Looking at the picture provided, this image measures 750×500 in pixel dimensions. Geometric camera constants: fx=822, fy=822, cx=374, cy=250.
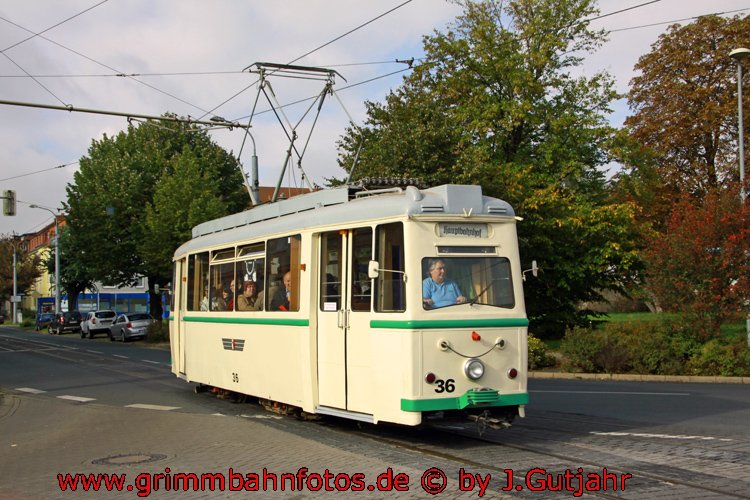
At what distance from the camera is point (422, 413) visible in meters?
9.16

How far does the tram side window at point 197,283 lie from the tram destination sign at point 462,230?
261 inches

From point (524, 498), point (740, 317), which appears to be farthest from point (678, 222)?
point (524, 498)

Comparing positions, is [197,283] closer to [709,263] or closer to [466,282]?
[466,282]

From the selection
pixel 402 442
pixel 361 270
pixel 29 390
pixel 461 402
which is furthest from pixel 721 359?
pixel 29 390

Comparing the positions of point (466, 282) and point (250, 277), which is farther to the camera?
point (250, 277)

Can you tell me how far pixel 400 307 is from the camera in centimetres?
931

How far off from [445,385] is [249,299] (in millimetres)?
4631

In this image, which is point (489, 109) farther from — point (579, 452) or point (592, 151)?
point (579, 452)

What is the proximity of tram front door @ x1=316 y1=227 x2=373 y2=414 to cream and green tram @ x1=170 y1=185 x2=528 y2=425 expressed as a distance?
13 mm

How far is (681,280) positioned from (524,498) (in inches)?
581

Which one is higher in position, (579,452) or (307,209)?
(307,209)

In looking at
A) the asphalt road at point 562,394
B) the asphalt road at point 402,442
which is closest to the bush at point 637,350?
the asphalt road at point 562,394

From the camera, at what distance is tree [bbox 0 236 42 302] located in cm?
8862

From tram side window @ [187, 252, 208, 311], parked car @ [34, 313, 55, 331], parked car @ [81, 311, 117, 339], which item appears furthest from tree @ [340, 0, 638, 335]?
parked car @ [34, 313, 55, 331]
